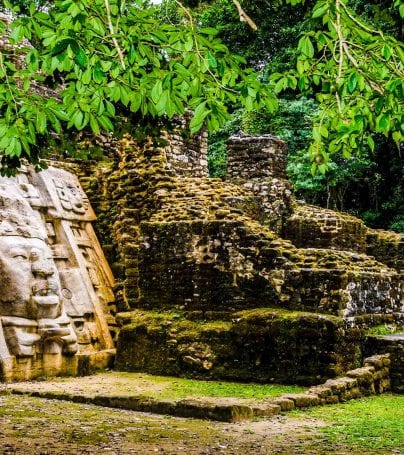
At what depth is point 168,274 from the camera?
1174 cm

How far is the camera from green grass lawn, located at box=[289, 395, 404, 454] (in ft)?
Result: 21.6

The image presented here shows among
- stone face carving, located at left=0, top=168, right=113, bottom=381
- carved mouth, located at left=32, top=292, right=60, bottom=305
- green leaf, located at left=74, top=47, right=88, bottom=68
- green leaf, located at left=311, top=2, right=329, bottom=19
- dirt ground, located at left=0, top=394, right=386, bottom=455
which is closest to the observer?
green leaf, located at left=74, top=47, right=88, bottom=68

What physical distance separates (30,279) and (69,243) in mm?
1695

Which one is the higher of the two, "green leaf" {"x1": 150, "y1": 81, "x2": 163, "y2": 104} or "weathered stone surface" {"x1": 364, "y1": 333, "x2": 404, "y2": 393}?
"green leaf" {"x1": 150, "y1": 81, "x2": 163, "y2": 104}

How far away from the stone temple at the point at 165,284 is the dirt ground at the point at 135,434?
2248 millimetres

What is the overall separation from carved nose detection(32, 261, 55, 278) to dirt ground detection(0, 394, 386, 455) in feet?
8.14

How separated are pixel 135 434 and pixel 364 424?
246cm

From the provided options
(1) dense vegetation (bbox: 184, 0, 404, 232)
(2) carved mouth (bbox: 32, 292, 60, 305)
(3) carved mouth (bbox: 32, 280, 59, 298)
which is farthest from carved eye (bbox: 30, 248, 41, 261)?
(1) dense vegetation (bbox: 184, 0, 404, 232)

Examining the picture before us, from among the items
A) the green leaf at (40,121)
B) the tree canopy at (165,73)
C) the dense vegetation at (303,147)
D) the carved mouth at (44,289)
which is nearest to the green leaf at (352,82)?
the tree canopy at (165,73)

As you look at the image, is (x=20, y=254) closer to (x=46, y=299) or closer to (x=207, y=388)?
(x=46, y=299)

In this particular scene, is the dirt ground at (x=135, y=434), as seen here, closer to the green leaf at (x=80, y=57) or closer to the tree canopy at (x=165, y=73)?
the tree canopy at (x=165, y=73)

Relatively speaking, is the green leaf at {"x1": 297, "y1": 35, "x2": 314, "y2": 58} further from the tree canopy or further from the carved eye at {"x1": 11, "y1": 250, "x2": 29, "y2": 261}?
the carved eye at {"x1": 11, "y1": 250, "x2": 29, "y2": 261}

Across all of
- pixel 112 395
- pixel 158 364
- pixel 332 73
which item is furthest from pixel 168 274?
pixel 332 73

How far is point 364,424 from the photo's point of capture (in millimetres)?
7637
